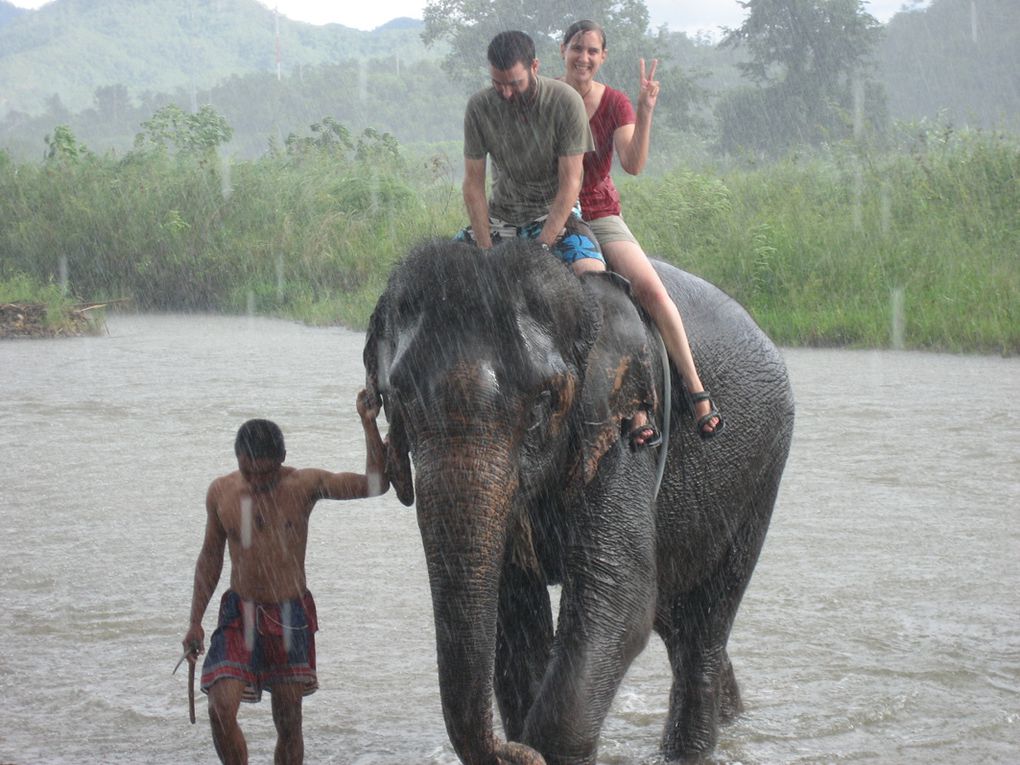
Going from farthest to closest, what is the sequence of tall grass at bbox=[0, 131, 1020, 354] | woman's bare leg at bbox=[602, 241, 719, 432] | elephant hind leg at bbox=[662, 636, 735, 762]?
tall grass at bbox=[0, 131, 1020, 354], elephant hind leg at bbox=[662, 636, 735, 762], woman's bare leg at bbox=[602, 241, 719, 432]

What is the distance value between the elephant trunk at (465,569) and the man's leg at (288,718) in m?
0.92

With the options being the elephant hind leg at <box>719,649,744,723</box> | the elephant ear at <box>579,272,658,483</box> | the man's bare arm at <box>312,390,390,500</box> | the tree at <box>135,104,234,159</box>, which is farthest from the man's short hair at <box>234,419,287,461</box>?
the tree at <box>135,104,234,159</box>

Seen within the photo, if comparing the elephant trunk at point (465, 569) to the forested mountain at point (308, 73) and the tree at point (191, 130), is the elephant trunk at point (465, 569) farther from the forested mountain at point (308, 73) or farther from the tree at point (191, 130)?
the tree at point (191, 130)

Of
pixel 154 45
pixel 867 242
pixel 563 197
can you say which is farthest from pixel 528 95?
pixel 154 45

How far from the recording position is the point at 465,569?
9.95 ft

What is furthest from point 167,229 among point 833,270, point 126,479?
point 126,479

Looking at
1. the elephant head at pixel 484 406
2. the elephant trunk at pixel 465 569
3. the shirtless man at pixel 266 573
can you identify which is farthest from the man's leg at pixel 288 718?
the elephant trunk at pixel 465 569

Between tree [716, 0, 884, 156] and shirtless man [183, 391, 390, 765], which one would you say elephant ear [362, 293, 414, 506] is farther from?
tree [716, 0, 884, 156]

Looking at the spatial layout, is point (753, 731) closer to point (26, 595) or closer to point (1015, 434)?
point (26, 595)

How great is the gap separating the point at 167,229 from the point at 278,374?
9.41 meters

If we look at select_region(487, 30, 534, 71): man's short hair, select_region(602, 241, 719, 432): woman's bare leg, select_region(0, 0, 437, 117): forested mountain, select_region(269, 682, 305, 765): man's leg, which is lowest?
select_region(269, 682, 305, 765): man's leg

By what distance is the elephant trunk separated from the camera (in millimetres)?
3039

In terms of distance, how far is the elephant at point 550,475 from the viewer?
3074 millimetres

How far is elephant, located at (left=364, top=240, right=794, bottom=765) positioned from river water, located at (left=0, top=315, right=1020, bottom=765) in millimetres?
754
